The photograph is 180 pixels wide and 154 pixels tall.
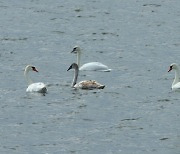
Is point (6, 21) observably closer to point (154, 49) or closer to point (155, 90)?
point (154, 49)

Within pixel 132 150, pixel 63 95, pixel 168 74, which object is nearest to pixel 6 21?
pixel 168 74

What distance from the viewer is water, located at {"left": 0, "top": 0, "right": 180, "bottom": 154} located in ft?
108

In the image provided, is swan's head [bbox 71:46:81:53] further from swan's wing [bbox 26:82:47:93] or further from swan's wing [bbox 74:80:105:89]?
swan's wing [bbox 26:82:47:93]

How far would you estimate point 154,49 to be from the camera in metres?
48.1

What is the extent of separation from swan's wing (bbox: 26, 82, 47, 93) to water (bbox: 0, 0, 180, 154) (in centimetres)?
28

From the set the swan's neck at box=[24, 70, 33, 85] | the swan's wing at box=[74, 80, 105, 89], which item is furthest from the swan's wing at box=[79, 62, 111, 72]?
the swan's wing at box=[74, 80, 105, 89]

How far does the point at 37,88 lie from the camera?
128 ft

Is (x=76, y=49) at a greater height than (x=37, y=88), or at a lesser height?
greater

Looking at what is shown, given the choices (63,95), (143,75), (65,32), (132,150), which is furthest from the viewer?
(65,32)

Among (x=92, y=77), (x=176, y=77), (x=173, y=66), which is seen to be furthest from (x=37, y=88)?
(x=173, y=66)

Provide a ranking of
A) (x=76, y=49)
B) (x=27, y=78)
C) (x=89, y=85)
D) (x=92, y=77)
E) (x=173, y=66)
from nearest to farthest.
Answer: (x=89, y=85) → (x=27, y=78) → (x=173, y=66) → (x=92, y=77) → (x=76, y=49)

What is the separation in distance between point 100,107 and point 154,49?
11.5m

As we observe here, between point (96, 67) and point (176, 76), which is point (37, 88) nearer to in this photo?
point (96, 67)

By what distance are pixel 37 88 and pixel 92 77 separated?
→ 4240 mm
